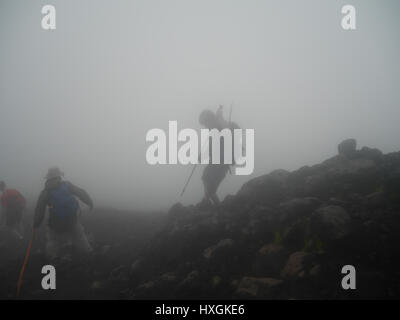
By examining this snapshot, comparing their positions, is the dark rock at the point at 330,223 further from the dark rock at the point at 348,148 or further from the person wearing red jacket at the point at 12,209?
the person wearing red jacket at the point at 12,209

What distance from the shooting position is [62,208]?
31.5ft

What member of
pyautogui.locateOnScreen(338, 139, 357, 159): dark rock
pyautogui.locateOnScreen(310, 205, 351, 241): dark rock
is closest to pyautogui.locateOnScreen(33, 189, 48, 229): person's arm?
pyautogui.locateOnScreen(310, 205, 351, 241): dark rock

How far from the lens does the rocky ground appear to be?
5.59 metres

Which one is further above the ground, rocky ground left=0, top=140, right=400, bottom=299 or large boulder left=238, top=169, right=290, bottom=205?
large boulder left=238, top=169, right=290, bottom=205

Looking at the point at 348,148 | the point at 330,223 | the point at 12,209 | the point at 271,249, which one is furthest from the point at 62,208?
the point at 348,148

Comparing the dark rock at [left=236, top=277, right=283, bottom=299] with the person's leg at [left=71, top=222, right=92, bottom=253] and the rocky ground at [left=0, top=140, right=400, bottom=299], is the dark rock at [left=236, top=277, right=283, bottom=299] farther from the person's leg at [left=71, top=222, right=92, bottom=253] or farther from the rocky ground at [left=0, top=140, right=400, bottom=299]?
the person's leg at [left=71, top=222, right=92, bottom=253]

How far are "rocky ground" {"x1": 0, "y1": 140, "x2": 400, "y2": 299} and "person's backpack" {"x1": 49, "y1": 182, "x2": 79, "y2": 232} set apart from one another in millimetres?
1328

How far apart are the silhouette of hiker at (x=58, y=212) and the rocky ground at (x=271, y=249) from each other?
75 centimetres

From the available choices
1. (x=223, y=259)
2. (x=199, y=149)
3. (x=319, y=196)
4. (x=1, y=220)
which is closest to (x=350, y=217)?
(x=319, y=196)

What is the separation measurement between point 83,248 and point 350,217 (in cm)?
973

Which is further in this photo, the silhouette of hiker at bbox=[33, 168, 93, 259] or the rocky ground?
the silhouette of hiker at bbox=[33, 168, 93, 259]

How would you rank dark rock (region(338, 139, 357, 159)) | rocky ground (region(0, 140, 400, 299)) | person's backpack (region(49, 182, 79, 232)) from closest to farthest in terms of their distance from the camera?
1. rocky ground (region(0, 140, 400, 299))
2. person's backpack (region(49, 182, 79, 232))
3. dark rock (region(338, 139, 357, 159))
